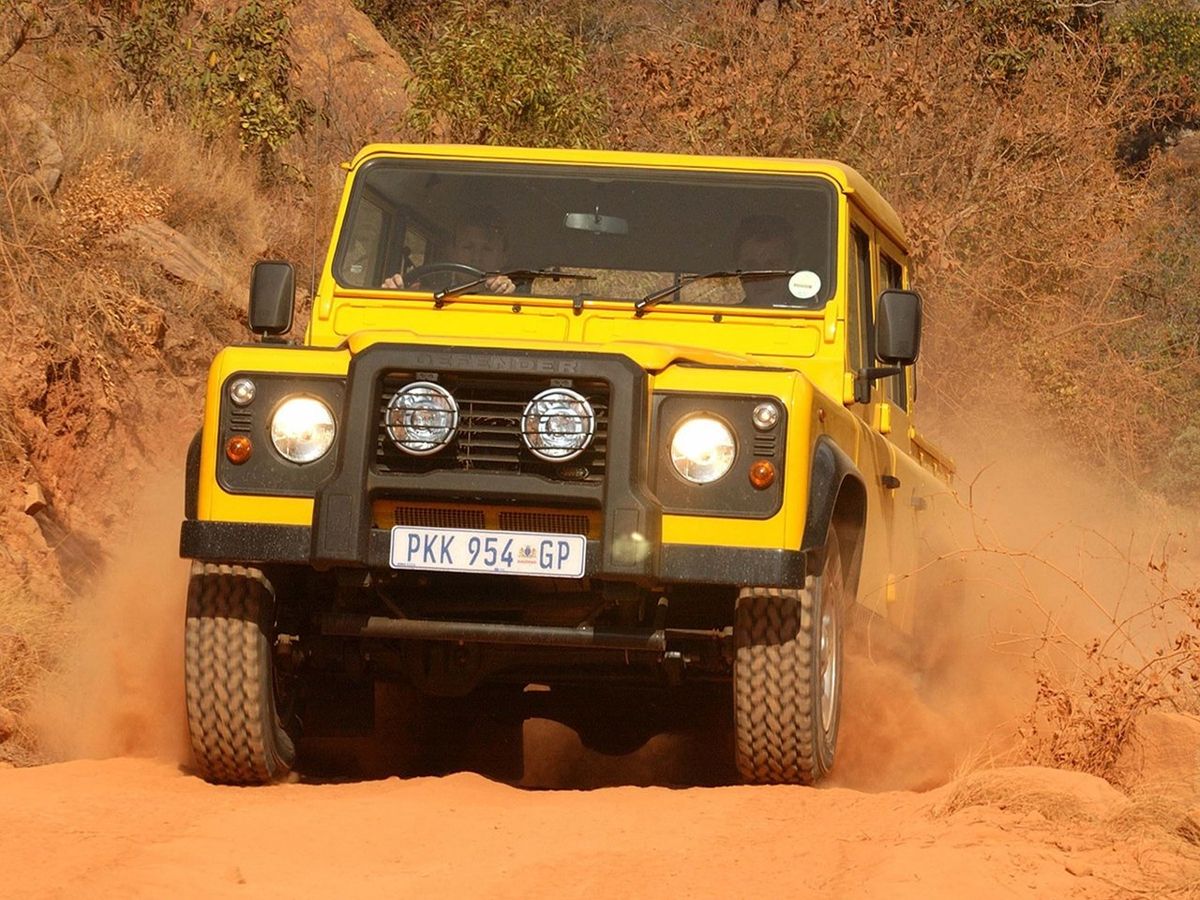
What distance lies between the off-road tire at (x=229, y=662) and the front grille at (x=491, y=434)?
23.5 inches

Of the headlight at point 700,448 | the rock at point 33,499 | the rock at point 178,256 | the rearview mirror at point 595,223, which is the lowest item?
the rock at point 33,499

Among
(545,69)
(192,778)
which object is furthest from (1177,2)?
(192,778)

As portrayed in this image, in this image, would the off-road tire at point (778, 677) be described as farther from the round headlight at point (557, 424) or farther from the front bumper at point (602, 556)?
the round headlight at point (557, 424)

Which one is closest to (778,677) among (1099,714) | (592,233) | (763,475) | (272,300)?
(763,475)

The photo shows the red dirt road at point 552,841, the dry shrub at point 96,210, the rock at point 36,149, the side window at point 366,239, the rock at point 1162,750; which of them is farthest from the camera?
the rock at point 36,149

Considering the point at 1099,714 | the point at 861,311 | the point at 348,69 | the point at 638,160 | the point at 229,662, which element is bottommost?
the point at 1099,714

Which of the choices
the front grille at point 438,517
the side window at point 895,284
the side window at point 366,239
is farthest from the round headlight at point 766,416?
the side window at point 895,284

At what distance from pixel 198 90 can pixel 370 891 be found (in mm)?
11656

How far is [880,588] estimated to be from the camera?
665cm

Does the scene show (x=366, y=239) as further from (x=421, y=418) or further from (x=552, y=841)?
(x=552, y=841)

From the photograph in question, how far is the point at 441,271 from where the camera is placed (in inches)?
263

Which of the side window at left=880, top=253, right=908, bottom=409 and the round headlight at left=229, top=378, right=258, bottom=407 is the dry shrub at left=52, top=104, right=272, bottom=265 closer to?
the side window at left=880, top=253, right=908, bottom=409

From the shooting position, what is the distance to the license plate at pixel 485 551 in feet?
16.8

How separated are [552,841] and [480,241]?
267cm
